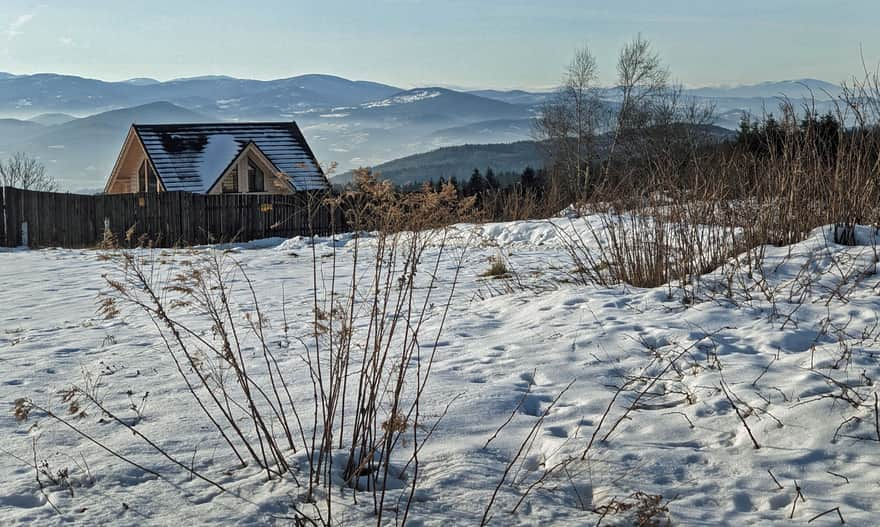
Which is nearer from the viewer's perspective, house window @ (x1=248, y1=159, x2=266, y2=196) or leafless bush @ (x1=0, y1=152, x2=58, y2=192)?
house window @ (x1=248, y1=159, x2=266, y2=196)

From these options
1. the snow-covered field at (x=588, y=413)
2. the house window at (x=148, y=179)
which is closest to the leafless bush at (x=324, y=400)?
the snow-covered field at (x=588, y=413)

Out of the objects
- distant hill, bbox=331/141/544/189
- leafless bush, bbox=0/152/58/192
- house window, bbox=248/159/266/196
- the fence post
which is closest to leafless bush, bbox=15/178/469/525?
the fence post

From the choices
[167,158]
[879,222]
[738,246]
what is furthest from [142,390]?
[167,158]

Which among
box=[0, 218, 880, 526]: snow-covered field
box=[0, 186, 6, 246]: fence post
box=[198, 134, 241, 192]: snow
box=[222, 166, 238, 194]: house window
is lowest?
box=[0, 218, 880, 526]: snow-covered field

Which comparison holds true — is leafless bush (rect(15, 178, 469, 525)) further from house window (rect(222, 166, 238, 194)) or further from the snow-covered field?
house window (rect(222, 166, 238, 194))

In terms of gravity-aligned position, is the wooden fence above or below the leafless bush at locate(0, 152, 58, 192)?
below

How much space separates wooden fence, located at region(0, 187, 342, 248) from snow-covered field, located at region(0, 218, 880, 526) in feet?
48.6

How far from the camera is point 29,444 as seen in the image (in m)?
3.20

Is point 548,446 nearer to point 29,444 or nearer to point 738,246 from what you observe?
point 29,444

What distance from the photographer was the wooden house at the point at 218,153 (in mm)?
23453

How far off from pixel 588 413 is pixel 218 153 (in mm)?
22810

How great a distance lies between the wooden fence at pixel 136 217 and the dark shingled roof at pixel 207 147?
257cm

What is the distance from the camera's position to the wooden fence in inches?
754

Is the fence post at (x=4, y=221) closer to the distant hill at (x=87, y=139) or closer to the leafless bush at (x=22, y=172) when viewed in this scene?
the leafless bush at (x=22, y=172)
